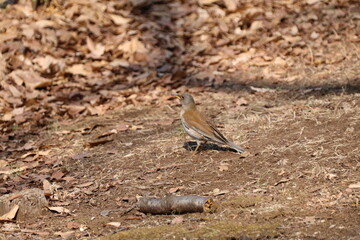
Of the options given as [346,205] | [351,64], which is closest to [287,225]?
[346,205]

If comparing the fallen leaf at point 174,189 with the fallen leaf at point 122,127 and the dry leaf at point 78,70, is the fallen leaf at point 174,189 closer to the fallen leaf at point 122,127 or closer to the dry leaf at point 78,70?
the fallen leaf at point 122,127

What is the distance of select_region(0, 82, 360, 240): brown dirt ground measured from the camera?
5047 millimetres

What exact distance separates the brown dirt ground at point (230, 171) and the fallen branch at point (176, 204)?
6cm

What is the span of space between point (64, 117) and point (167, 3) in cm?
464

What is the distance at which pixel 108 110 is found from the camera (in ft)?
32.1

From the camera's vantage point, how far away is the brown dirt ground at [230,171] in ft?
16.6

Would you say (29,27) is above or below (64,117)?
above

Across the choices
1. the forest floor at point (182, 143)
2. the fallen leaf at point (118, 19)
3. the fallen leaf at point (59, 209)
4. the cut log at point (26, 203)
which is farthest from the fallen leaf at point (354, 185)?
the fallen leaf at point (118, 19)

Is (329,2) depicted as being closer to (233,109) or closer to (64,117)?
(233,109)

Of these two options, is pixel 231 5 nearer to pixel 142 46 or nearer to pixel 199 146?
pixel 142 46

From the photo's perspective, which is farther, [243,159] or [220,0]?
[220,0]

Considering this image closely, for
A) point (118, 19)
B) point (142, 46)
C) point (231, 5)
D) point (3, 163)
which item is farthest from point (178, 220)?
point (231, 5)

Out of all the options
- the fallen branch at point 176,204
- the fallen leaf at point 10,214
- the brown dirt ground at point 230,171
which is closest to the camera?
the brown dirt ground at point 230,171

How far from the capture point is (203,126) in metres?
7.06
